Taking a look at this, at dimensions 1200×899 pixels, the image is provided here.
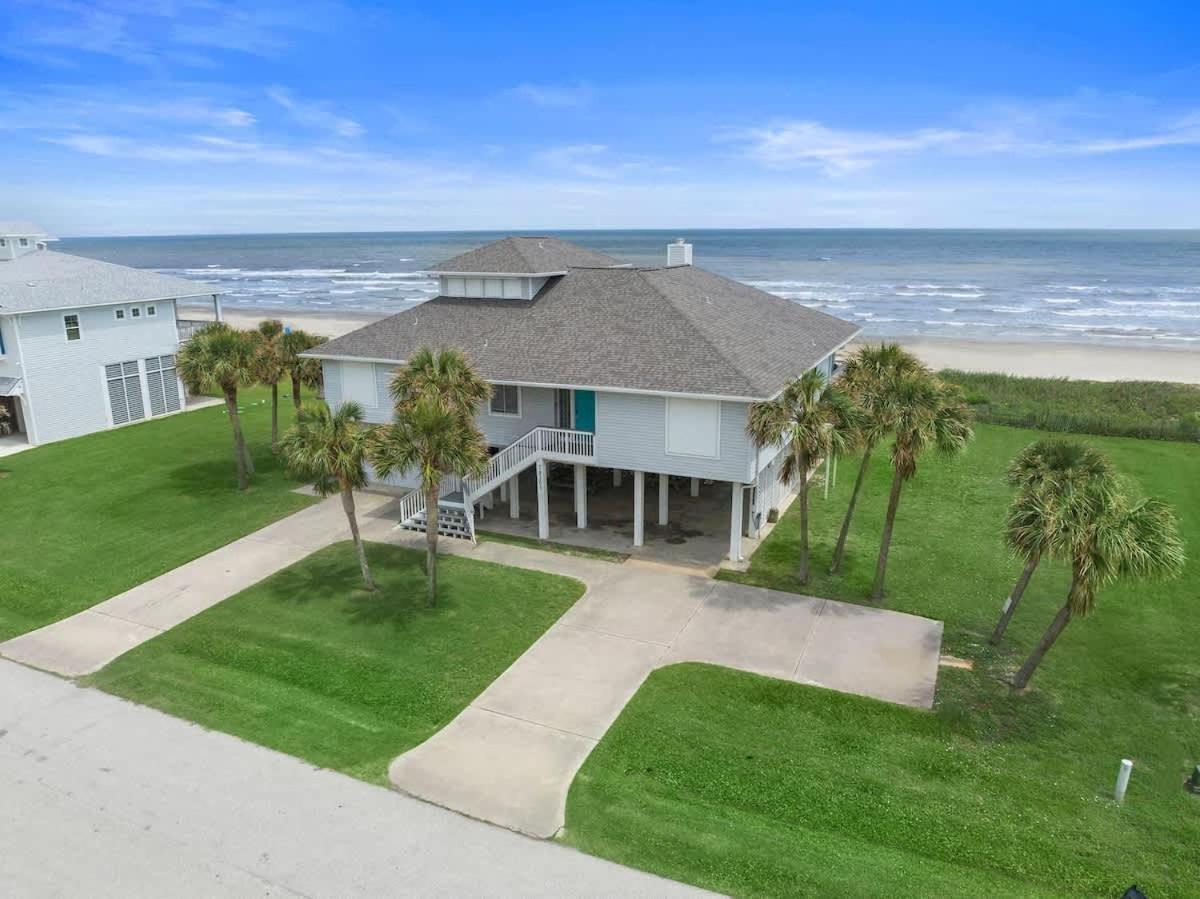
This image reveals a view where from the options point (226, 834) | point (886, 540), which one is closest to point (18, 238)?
point (226, 834)

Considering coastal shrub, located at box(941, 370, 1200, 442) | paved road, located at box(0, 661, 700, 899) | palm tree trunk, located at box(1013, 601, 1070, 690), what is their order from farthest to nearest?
coastal shrub, located at box(941, 370, 1200, 442)
palm tree trunk, located at box(1013, 601, 1070, 690)
paved road, located at box(0, 661, 700, 899)

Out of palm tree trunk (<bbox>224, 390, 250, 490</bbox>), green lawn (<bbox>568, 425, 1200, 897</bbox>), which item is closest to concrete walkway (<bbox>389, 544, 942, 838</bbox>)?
green lawn (<bbox>568, 425, 1200, 897</bbox>)

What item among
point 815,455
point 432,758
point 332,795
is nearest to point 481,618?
point 432,758

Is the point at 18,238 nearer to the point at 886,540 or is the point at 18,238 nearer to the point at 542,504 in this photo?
the point at 542,504

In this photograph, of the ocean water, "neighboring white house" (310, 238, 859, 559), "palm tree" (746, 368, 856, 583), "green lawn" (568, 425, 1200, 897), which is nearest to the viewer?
"green lawn" (568, 425, 1200, 897)

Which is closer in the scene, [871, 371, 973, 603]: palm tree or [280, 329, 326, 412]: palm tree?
[871, 371, 973, 603]: palm tree

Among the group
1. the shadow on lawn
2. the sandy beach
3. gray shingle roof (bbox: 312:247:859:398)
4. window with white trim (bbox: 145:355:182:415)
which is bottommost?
the shadow on lawn

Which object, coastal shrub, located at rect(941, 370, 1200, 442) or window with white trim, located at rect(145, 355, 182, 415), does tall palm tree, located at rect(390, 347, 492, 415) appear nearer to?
window with white trim, located at rect(145, 355, 182, 415)
